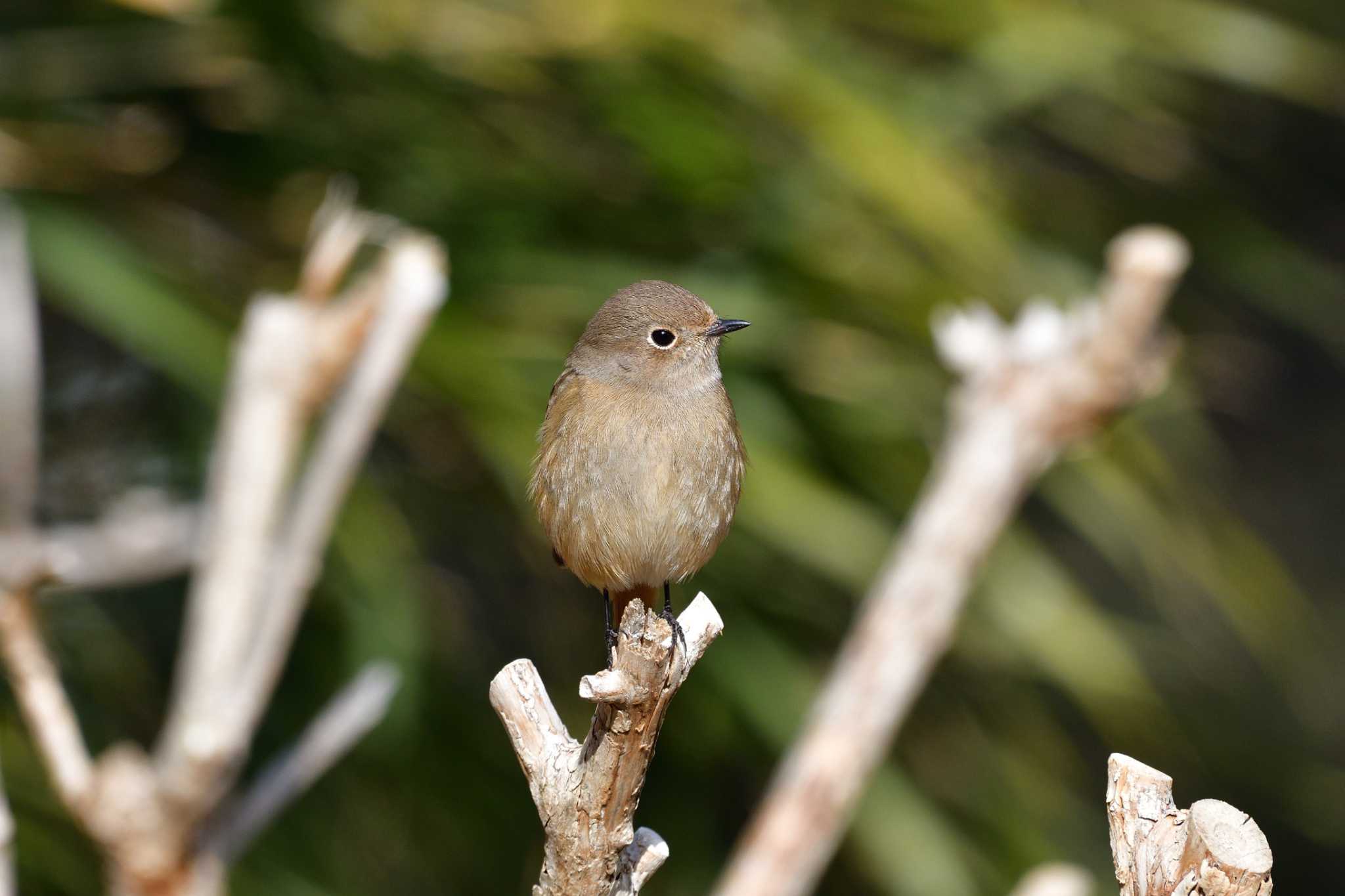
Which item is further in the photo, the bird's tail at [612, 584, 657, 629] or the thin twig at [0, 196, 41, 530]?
the thin twig at [0, 196, 41, 530]

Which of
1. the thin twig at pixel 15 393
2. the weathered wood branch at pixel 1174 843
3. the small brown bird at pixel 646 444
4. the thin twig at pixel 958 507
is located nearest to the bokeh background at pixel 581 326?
the thin twig at pixel 958 507

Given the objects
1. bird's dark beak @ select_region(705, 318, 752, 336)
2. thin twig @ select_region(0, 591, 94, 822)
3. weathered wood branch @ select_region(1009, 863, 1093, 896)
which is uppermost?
bird's dark beak @ select_region(705, 318, 752, 336)

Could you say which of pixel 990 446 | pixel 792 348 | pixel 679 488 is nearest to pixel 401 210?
pixel 792 348

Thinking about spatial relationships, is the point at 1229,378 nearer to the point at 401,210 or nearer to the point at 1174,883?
the point at 401,210

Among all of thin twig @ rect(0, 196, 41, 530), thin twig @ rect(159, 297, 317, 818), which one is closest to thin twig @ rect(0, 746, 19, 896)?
thin twig @ rect(159, 297, 317, 818)

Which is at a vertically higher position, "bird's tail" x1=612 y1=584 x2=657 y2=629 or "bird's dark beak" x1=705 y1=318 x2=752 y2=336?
"bird's dark beak" x1=705 y1=318 x2=752 y2=336

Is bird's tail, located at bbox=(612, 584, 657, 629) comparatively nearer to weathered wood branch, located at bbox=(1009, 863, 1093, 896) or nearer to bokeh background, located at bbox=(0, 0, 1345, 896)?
weathered wood branch, located at bbox=(1009, 863, 1093, 896)

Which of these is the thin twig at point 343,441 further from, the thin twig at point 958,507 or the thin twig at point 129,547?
the thin twig at point 958,507

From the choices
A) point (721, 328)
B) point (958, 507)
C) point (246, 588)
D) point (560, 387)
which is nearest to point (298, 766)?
point (246, 588)

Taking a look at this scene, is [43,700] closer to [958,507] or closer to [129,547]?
[129,547]
